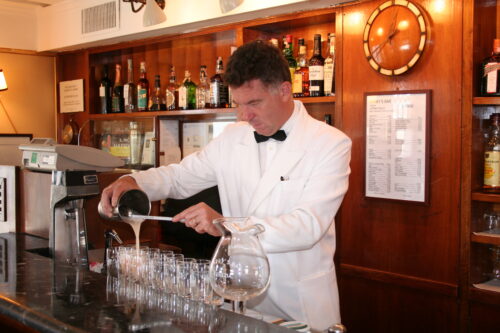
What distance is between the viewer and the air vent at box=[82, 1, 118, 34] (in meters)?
4.64

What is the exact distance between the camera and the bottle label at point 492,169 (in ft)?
9.61

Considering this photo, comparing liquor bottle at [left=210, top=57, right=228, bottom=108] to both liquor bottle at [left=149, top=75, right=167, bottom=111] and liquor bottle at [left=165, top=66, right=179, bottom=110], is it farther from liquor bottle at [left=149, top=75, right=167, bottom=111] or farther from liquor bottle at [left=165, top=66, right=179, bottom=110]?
liquor bottle at [left=149, top=75, right=167, bottom=111]

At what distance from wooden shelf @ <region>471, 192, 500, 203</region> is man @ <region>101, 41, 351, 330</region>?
0.98 metres

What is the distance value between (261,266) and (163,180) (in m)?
1.14

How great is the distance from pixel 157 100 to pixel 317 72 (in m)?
1.75

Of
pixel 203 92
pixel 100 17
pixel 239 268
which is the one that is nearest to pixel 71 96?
pixel 100 17

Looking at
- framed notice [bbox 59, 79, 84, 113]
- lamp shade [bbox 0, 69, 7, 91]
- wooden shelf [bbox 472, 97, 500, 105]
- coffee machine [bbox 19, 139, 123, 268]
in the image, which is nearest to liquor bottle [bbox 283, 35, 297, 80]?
wooden shelf [bbox 472, 97, 500, 105]

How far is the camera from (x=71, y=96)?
5496 millimetres

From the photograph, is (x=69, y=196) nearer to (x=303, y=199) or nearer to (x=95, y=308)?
(x=95, y=308)

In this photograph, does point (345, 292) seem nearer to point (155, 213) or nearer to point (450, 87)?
point (450, 87)

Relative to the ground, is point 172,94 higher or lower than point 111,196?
higher

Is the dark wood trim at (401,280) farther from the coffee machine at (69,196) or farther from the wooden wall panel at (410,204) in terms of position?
the coffee machine at (69,196)

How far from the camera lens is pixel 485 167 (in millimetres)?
2979

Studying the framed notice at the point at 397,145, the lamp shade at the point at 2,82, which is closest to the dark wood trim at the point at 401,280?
the framed notice at the point at 397,145
